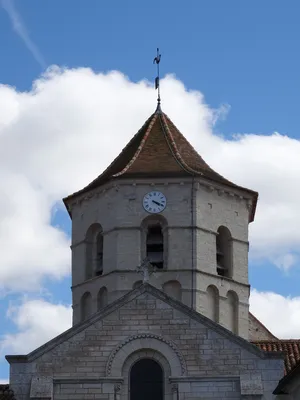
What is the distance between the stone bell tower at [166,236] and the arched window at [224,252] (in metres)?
0.03

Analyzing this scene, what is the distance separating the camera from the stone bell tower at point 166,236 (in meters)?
37.1

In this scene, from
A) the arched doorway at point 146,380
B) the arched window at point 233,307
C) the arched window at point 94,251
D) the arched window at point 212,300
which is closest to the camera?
the arched doorway at point 146,380

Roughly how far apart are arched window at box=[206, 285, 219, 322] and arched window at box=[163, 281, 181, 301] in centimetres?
94

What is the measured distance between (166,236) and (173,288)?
1634 mm

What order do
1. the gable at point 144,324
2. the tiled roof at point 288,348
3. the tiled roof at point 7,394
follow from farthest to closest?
the tiled roof at point 288,348 < the gable at point 144,324 < the tiled roof at point 7,394

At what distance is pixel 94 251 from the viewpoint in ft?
127

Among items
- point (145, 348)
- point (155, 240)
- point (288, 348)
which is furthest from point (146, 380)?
point (155, 240)

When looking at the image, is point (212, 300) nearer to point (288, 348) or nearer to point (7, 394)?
point (288, 348)

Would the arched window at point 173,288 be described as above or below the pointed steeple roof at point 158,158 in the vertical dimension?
below

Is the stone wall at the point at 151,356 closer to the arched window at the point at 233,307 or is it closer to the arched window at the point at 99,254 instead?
the arched window at the point at 233,307

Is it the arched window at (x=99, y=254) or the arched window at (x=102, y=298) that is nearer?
the arched window at (x=102, y=298)

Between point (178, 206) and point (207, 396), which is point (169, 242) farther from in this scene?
point (207, 396)

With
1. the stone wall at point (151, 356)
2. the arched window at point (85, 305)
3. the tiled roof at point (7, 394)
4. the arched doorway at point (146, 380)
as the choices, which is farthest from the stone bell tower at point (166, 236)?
the tiled roof at point (7, 394)

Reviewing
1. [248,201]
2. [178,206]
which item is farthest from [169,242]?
[248,201]
